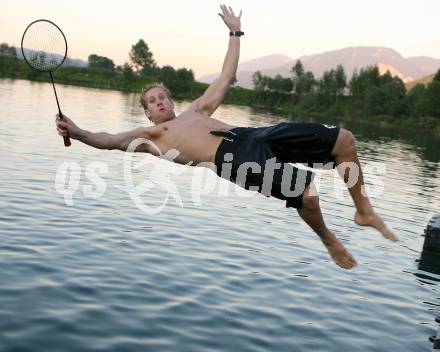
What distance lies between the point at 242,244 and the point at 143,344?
7.92 meters

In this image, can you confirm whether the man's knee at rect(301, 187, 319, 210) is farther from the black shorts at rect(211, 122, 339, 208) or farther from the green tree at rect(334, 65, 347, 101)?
the green tree at rect(334, 65, 347, 101)

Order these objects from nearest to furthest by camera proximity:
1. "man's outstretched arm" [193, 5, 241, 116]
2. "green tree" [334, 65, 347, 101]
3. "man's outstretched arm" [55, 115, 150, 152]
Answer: "man's outstretched arm" [55, 115, 150, 152]
"man's outstretched arm" [193, 5, 241, 116]
"green tree" [334, 65, 347, 101]

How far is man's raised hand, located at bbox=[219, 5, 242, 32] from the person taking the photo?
10227 mm

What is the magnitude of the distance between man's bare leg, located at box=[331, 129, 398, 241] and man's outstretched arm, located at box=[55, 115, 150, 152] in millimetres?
3067

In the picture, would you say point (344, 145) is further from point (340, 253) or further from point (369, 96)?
point (369, 96)

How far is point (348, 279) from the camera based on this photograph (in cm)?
1504

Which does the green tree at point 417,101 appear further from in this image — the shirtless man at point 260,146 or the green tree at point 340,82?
the shirtless man at point 260,146

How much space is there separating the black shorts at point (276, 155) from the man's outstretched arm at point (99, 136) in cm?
133

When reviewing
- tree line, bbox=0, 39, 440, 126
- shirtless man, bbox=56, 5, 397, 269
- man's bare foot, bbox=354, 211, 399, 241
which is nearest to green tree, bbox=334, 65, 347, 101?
tree line, bbox=0, 39, 440, 126

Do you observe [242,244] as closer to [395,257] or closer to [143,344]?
[395,257]

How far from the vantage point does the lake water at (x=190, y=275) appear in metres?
10.2

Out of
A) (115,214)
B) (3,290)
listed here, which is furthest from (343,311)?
(115,214)

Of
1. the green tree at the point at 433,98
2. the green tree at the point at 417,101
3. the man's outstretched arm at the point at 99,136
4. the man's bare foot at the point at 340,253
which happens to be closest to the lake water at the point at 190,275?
the man's bare foot at the point at 340,253

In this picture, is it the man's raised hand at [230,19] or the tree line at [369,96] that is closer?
the man's raised hand at [230,19]
